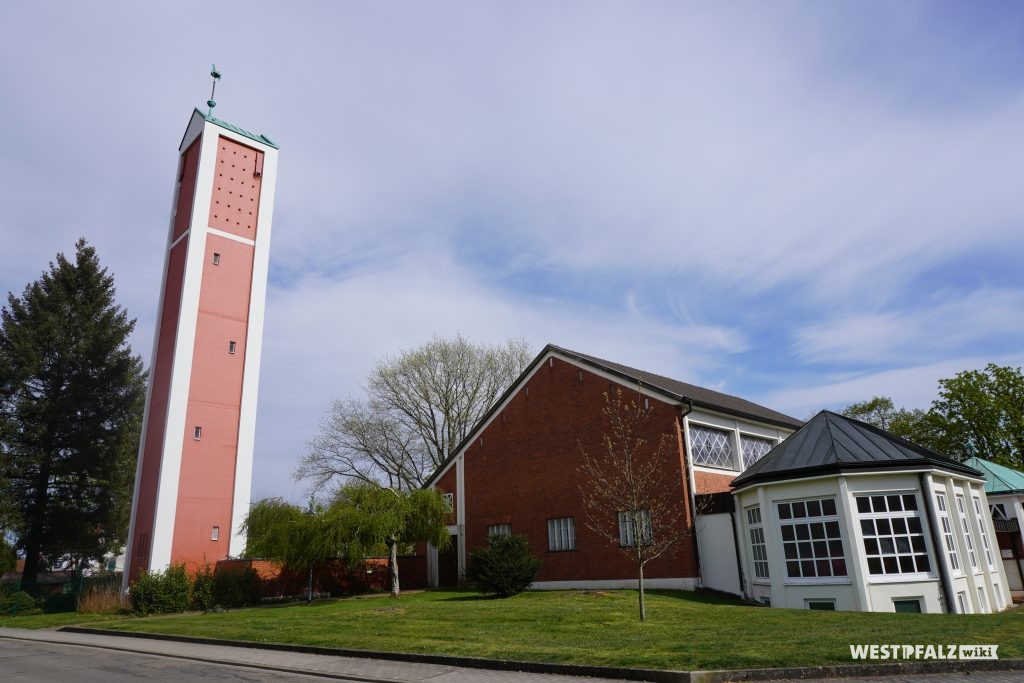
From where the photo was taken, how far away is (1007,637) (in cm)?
1055

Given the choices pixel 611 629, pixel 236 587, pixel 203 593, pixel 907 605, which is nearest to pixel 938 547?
pixel 907 605

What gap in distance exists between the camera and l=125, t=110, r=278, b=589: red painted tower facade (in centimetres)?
2861

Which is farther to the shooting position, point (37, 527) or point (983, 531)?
point (37, 527)

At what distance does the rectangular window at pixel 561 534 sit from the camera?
25406mm

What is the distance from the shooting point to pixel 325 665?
11.7m

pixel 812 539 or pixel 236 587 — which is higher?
pixel 812 539

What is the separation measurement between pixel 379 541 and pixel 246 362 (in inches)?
517

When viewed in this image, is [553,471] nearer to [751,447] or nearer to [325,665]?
[751,447]

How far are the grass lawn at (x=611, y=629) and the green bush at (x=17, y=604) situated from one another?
10750 millimetres

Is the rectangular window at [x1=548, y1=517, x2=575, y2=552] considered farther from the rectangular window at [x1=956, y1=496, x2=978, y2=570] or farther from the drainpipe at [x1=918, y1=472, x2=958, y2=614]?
the rectangular window at [x1=956, y1=496, x2=978, y2=570]

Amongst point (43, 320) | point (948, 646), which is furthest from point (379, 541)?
point (43, 320)

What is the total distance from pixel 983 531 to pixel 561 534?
44.7 feet

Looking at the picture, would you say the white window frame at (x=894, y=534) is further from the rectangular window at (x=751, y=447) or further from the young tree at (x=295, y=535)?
A: the young tree at (x=295, y=535)

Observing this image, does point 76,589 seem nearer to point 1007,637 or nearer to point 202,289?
point 202,289
